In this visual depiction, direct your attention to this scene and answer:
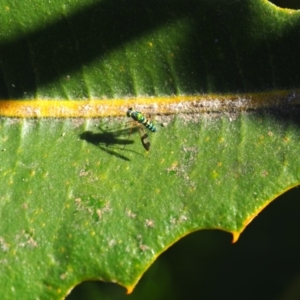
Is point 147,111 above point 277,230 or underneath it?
above

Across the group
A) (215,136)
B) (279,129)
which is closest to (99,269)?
(215,136)

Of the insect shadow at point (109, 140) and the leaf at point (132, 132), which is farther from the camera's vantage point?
the insect shadow at point (109, 140)

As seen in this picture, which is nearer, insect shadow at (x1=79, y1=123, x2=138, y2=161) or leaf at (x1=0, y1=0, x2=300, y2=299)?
leaf at (x1=0, y1=0, x2=300, y2=299)

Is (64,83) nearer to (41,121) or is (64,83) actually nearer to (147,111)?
(41,121)

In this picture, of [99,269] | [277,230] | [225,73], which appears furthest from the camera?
[277,230]

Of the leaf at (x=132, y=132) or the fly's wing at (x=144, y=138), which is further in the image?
the fly's wing at (x=144, y=138)
